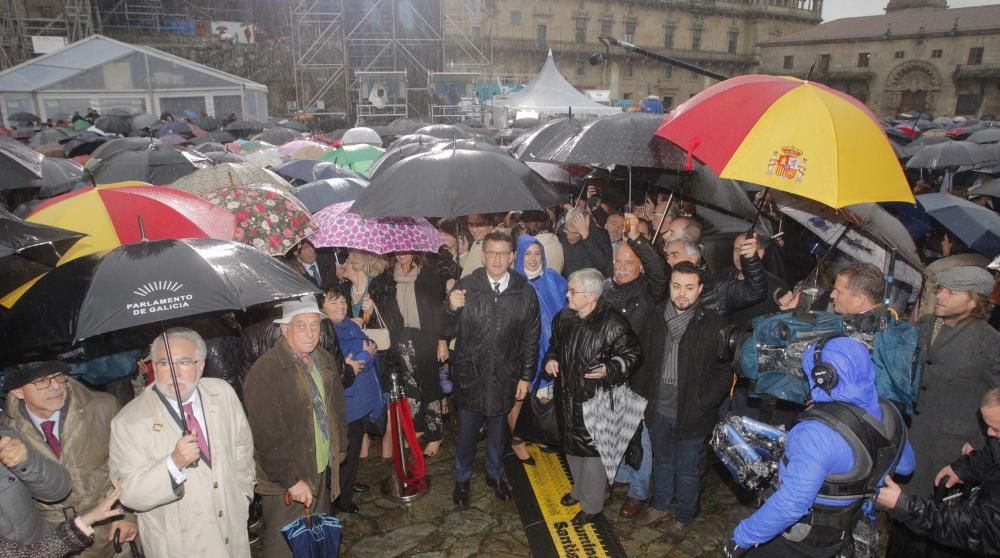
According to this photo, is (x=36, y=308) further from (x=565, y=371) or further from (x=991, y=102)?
(x=991, y=102)

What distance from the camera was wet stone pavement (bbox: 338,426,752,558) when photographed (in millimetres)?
3992

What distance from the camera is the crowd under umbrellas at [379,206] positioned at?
251cm

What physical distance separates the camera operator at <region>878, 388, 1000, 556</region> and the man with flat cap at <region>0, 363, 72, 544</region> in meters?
3.68

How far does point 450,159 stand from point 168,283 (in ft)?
7.28

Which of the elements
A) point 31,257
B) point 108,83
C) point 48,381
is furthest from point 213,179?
point 108,83

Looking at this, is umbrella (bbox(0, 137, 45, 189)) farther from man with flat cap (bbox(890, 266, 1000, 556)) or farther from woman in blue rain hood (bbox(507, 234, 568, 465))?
man with flat cap (bbox(890, 266, 1000, 556))

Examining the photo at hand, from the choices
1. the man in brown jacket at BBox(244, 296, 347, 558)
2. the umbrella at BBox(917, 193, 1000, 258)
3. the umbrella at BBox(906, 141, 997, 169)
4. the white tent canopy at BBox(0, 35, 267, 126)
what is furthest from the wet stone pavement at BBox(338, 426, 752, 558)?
the white tent canopy at BBox(0, 35, 267, 126)

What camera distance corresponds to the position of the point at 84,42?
2053 cm

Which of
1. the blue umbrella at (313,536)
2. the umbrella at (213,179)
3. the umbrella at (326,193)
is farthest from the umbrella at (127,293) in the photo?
the umbrella at (326,193)

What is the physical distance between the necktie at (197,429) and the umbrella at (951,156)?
1243 centimetres

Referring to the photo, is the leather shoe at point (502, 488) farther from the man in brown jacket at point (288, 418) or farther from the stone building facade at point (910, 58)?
the stone building facade at point (910, 58)

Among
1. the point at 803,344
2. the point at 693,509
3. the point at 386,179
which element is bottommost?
the point at 693,509

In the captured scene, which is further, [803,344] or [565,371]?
[565,371]

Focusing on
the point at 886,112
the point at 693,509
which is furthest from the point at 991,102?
the point at 693,509
